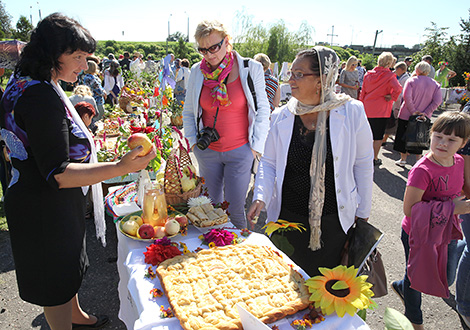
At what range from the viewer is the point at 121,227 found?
173 cm

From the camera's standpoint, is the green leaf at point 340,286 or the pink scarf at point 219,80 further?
the pink scarf at point 219,80

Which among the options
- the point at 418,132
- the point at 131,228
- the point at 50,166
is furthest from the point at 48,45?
the point at 418,132

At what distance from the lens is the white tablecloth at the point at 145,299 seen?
3.66ft

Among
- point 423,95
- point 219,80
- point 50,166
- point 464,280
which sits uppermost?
point 219,80

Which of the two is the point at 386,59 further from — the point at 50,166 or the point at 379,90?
the point at 50,166

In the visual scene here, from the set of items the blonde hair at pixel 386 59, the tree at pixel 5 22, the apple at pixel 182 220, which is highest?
the tree at pixel 5 22

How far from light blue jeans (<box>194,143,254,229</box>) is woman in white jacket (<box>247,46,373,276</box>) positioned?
0.56 m

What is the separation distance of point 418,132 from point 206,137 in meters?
4.24

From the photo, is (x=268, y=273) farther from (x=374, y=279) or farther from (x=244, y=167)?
(x=244, y=167)

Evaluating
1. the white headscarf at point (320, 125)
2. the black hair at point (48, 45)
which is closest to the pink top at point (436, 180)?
the white headscarf at point (320, 125)

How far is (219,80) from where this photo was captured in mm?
2344

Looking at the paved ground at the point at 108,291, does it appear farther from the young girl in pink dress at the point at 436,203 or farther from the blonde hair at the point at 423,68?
the blonde hair at the point at 423,68

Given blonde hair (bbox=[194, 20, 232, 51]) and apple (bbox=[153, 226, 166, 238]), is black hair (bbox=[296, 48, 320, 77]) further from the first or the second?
apple (bbox=[153, 226, 166, 238])

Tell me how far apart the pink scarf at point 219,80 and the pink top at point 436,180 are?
4.41 feet
